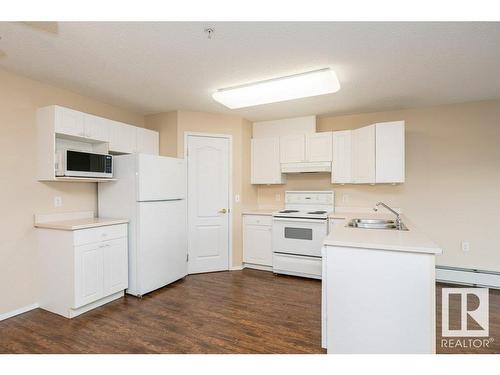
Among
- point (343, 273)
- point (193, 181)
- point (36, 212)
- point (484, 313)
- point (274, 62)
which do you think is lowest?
point (484, 313)

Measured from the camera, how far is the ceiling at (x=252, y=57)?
1.89 metres

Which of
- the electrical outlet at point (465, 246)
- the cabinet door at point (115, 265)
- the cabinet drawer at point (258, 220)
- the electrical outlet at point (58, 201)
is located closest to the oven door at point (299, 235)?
the cabinet drawer at point (258, 220)

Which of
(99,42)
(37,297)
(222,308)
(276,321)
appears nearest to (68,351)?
(37,297)

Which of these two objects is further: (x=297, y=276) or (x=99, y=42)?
(x=297, y=276)

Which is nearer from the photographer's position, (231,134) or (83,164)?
(83,164)

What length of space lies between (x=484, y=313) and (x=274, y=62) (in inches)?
125

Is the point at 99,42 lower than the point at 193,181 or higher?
higher

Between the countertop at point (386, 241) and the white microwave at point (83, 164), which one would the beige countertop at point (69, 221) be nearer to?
the white microwave at point (83, 164)

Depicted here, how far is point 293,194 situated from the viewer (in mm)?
4316

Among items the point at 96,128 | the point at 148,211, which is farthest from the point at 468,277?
the point at 96,128

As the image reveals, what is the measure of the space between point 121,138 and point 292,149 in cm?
237

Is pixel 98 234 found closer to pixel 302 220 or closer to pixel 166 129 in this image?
pixel 166 129

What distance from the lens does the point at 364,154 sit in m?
3.59

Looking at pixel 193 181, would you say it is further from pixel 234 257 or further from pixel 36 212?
pixel 36 212
